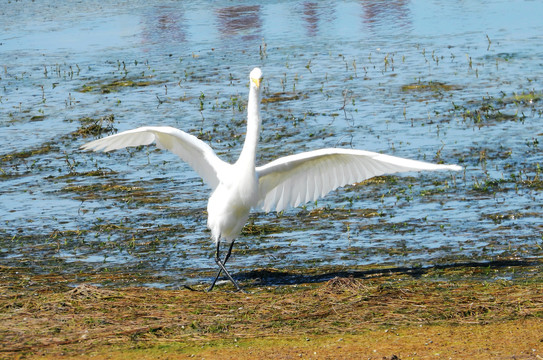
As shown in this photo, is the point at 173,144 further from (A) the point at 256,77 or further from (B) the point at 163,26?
(B) the point at 163,26

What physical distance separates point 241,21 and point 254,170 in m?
18.6

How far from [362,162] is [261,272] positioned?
1.49m

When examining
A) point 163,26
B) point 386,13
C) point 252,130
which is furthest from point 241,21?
point 252,130

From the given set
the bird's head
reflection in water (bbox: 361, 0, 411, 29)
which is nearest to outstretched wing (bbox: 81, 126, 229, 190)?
the bird's head

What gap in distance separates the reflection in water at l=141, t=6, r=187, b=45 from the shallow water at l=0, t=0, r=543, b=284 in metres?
0.12

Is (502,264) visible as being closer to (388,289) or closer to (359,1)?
(388,289)

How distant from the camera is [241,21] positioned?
2620cm

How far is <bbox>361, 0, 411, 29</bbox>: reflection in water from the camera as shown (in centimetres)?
2417

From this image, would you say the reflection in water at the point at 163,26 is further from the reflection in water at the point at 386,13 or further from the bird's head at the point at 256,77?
the bird's head at the point at 256,77

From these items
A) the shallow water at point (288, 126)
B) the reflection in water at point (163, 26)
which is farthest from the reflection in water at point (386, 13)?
the reflection in water at point (163, 26)

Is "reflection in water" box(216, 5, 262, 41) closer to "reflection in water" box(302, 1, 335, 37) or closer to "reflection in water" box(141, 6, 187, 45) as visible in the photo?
"reflection in water" box(141, 6, 187, 45)

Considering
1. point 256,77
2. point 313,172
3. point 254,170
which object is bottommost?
point 313,172

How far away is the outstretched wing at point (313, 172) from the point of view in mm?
8102

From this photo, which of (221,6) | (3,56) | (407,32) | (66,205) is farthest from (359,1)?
(66,205)
